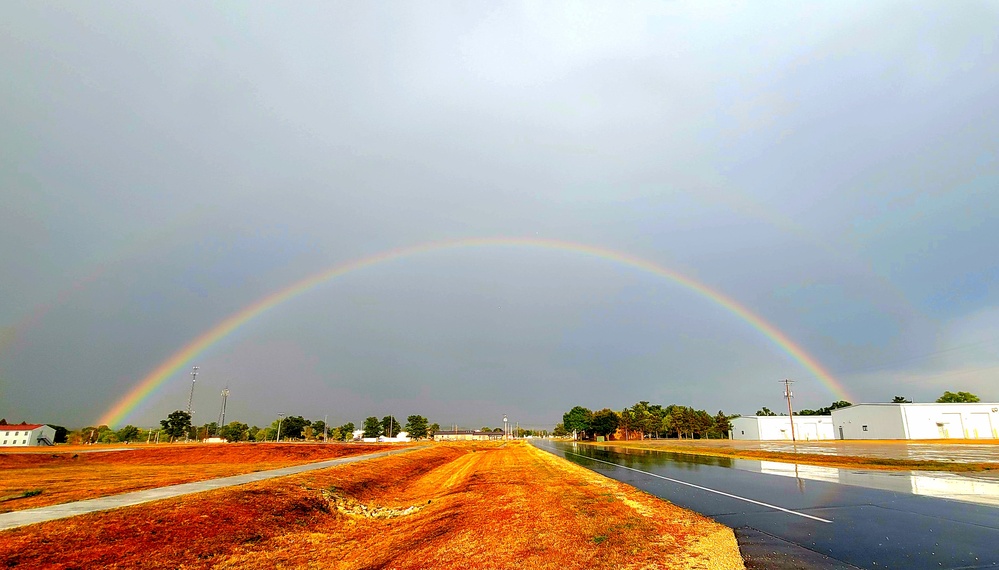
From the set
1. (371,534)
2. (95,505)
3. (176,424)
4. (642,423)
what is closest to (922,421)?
(642,423)

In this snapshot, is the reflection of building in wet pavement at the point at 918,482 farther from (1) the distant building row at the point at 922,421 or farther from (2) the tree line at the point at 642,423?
(2) the tree line at the point at 642,423

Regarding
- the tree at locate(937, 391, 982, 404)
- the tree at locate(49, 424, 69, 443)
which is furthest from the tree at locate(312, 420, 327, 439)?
the tree at locate(937, 391, 982, 404)

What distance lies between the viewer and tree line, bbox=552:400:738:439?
146000 mm

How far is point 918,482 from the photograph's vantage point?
803 inches

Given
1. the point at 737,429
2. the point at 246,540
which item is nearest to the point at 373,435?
the point at 737,429

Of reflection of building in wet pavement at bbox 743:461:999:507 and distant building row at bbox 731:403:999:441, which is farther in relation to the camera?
distant building row at bbox 731:403:999:441

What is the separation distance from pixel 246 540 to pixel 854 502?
60.9 ft

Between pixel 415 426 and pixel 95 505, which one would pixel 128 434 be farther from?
pixel 95 505

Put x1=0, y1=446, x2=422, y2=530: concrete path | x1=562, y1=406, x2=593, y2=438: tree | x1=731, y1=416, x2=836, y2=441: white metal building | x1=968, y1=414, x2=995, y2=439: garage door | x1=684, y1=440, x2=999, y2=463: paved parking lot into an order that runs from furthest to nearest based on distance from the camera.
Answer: x1=562, y1=406, x2=593, y2=438: tree, x1=731, y1=416, x2=836, y2=441: white metal building, x1=968, y1=414, x2=995, y2=439: garage door, x1=684, y1=440, x2=999, y2=463: paved parking lot, x1=0, y1=446, x2=422, y2=530: concrete path

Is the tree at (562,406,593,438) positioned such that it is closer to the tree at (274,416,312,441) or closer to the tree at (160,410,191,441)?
the tree at (274,416,312,441)

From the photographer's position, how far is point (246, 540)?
39.4 feet

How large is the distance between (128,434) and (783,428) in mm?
181135

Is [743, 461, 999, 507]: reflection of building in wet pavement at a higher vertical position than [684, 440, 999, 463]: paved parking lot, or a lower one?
higher

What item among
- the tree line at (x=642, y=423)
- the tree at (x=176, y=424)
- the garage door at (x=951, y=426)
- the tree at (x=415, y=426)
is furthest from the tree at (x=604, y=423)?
the tree at (x=176, y=424)
